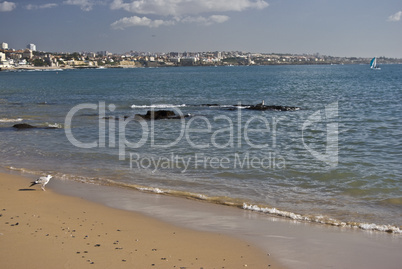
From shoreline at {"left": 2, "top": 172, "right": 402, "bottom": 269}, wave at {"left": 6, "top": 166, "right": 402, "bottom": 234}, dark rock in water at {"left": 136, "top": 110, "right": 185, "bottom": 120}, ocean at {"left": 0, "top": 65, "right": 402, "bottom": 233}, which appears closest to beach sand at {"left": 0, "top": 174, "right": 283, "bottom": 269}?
shoreline at {"left": 2, "top": 172, "right": 402, "bottom": 269}

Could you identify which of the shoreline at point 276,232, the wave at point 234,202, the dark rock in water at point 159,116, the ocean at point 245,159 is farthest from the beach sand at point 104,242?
the dark rock in water at point 159,116

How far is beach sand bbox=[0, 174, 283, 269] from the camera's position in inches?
267

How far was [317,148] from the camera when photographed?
17.7m

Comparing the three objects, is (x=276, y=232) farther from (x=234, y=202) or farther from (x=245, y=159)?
(x=245, y=159)

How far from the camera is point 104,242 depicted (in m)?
7.55

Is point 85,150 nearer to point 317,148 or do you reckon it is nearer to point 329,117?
point 317,148

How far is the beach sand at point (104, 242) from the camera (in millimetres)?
6781

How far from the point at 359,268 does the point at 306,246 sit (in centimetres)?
108

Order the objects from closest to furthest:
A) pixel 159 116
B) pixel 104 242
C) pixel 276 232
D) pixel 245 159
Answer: pixel 104 242 < pixel 276 232 < pixel 245 159 < pixel 159 116

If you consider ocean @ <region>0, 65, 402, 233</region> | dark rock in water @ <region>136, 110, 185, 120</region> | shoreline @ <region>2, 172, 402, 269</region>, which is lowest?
shoreline @ <region>2, 172, 402, 269</region>

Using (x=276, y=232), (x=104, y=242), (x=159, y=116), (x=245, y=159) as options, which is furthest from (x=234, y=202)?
(x=159, y=116)

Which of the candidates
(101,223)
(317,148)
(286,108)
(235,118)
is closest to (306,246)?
(101,223)

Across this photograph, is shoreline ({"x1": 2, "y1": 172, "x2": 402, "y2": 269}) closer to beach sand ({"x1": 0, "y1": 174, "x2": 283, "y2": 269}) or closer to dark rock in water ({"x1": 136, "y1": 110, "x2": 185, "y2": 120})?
beach sand ({"x1": 0, "y1": 174, "x2": 283, "y2": 269})

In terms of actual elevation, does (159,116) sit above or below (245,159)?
above
